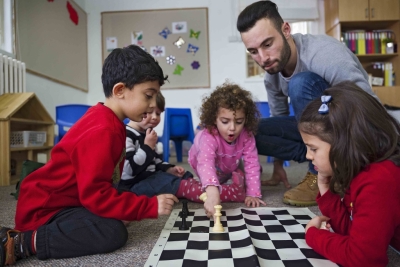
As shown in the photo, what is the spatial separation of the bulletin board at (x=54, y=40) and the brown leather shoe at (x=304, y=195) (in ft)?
7.84

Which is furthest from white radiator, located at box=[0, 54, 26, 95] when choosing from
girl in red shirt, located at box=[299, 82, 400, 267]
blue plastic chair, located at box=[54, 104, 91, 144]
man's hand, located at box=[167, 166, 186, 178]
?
girl in red shirt, located at box=[299, 82, 400, 267]

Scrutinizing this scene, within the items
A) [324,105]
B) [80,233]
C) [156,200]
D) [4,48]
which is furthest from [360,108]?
[4,48]

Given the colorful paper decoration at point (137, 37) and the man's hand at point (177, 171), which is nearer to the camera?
the man's hand at point (177, 171)

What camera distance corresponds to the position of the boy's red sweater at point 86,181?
765 mm

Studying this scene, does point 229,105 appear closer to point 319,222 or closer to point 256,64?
point 319,222

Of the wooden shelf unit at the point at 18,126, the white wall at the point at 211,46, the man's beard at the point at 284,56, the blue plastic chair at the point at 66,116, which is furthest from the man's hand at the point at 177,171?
the white wall at the point at 211,46

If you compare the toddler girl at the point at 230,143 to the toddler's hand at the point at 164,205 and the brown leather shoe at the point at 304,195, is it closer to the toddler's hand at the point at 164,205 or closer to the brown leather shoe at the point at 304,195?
the brown leather shoe at the point at 304,195

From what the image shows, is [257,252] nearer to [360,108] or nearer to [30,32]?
[360,108]

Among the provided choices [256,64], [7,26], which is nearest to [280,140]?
[7,26]

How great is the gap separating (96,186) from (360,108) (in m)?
0.61

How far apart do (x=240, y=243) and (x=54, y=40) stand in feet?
10.0

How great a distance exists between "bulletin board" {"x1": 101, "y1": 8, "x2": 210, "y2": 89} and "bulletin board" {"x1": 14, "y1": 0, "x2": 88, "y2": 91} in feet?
1.55

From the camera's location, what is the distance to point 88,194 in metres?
0.76

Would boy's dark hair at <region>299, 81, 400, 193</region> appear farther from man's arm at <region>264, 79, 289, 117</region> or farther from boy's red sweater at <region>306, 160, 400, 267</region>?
man's arm at <region>264, 79, 289, 117</region>
